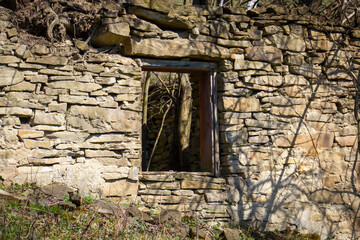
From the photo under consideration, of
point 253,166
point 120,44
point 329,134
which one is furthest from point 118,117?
point 329,134

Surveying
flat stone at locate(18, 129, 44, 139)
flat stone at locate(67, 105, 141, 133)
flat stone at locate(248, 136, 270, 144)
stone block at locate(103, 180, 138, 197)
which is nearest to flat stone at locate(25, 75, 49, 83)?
flat stone at locate(67, 105, 141, 133)

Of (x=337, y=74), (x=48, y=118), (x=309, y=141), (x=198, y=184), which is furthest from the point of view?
(x=337, y=74)

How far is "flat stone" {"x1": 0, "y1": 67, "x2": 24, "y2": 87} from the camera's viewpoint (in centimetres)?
408

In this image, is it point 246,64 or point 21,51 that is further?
point 246,64

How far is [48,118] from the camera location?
4.18 m

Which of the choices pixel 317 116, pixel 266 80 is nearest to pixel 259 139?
pixel 266 80

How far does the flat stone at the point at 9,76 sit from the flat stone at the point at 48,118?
0.37 meters

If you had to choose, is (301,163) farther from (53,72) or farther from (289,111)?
(53,72)

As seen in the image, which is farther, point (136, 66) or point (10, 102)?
point (136, 66)

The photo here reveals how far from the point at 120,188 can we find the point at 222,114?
1438 mm

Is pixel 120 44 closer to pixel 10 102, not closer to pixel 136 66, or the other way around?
pixel 136 66

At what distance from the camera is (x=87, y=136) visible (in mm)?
4297

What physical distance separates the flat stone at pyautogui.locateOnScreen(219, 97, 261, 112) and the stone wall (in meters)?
0.01

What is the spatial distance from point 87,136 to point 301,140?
2.52 m
